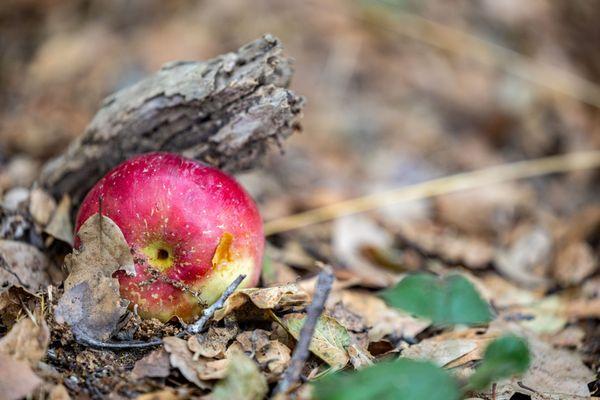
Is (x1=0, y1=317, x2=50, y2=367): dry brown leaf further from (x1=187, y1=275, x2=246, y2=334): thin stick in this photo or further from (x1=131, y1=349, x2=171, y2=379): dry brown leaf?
(x1=187, y1=275, x2=246, y2=334): thin stick

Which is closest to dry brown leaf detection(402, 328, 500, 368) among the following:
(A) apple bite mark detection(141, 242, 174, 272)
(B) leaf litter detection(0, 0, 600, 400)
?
(B) leaf litter detection(0, 0, 600, 400)

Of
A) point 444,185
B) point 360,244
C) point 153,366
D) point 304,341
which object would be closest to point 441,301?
point 304,341

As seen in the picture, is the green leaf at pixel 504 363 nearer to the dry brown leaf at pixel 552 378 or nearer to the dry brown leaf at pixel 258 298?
the dry brown leaf at pixel 552 378

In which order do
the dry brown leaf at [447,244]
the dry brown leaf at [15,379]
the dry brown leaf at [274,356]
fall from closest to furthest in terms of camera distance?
the dry brown leaf at [15,379]
the dry brown leaf at [274,356]
the dry brown leaf at [447,244]

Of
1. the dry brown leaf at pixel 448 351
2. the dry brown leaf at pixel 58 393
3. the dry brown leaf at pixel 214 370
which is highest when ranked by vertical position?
the dry brown leaf at pixel 214 370

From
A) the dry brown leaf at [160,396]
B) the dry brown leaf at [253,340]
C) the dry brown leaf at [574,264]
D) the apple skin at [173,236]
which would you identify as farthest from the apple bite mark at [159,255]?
the dry brown leaf at [574,264]

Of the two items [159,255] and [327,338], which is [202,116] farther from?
[327,338]

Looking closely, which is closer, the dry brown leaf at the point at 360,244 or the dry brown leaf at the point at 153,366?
the dry brown leaf at the point at 153,366

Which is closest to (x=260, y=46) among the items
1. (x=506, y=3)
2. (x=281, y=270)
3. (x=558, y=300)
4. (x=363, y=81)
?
(x=281, y=270)
